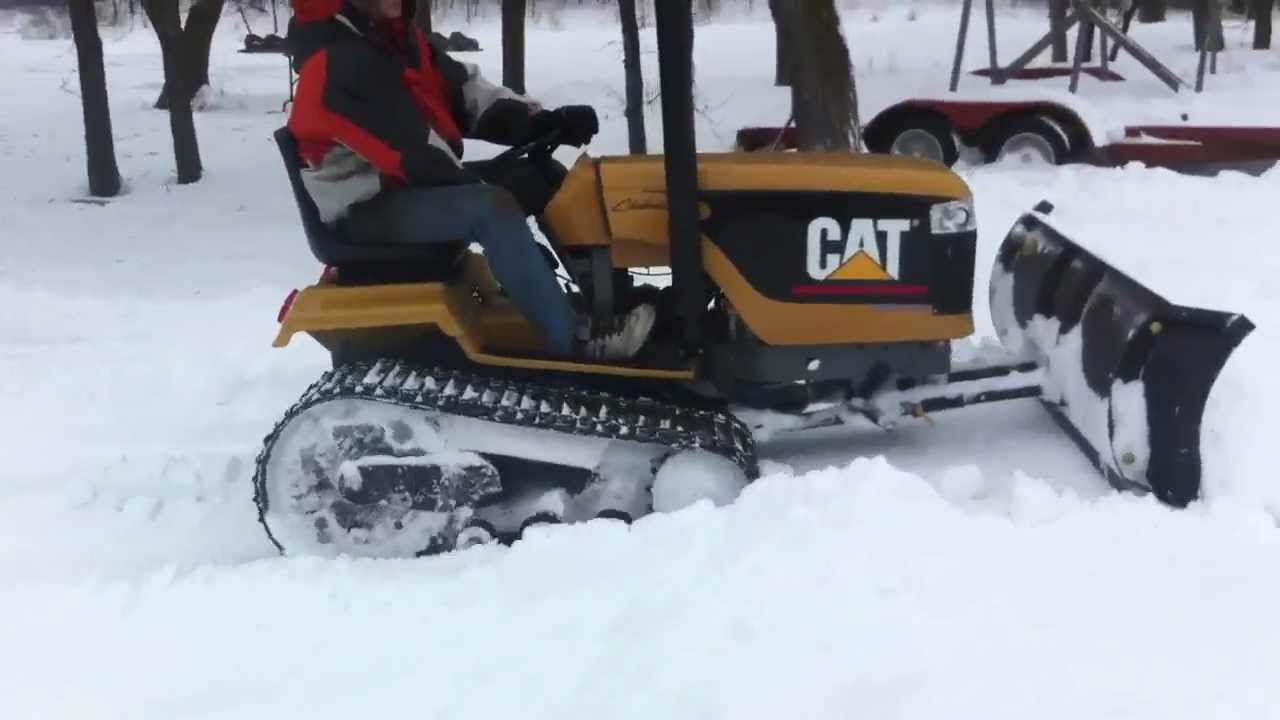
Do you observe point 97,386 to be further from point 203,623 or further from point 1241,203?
point 1241,203

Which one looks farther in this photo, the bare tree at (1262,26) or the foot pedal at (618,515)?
the bare tree at (1262,26)

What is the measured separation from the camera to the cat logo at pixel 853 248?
13.4 ft

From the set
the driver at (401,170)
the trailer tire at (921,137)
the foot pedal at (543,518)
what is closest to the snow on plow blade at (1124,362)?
the driver at (401,170)

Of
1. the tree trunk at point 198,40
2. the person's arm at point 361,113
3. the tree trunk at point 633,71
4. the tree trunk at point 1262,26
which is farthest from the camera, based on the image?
the tree trunk at point 1262,26

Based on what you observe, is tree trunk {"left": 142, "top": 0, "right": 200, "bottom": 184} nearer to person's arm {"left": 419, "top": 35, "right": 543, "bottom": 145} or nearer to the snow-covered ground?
the snow-covered ground

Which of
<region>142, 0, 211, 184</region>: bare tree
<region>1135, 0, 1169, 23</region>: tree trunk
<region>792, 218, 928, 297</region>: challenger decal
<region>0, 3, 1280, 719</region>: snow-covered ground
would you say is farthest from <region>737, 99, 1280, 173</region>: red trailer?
<region>1135, 0, 1169, 23</region>: tree trunk

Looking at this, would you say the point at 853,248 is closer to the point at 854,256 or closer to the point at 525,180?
the point at 854,256

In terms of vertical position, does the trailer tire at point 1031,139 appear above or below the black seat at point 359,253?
below

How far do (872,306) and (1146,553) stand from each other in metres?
1.17

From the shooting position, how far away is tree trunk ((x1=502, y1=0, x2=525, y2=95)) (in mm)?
14359

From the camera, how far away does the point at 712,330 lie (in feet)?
14.1

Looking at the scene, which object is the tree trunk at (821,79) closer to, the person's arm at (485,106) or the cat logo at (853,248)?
the person's arm at (485,106)

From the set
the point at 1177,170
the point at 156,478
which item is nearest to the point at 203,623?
the point at 156,478

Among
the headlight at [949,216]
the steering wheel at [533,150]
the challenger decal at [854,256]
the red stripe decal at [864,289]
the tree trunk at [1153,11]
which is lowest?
the tree trunk at [1153,11]
